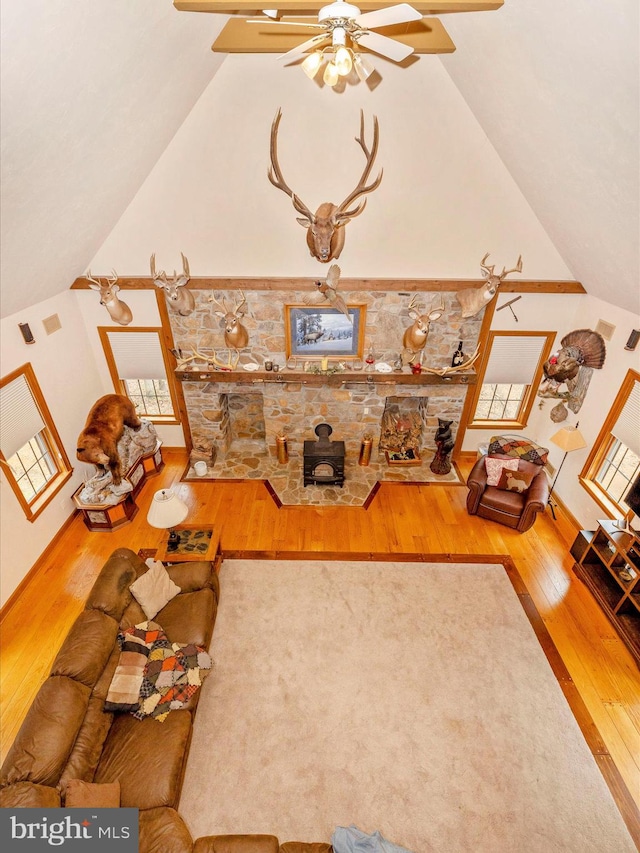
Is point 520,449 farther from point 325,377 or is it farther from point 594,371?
point 325,377

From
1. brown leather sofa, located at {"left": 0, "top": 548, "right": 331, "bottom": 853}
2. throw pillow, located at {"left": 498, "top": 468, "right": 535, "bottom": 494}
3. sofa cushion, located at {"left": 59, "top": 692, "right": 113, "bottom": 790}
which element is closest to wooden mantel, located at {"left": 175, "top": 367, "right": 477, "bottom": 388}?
throw pillow, located at {"left": 498, "top": 468, "right": 535, "bottom": 494}

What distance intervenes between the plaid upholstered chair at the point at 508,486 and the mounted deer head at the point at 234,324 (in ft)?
12.7

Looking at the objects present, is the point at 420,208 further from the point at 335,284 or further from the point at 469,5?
the point at 469,5

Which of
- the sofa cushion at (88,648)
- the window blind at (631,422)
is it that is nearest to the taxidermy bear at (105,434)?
the sofa cushion at (88,648)

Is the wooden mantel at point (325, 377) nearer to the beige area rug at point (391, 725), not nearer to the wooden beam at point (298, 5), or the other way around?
the beige area rug at point (391, 725)

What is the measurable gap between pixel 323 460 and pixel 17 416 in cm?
401

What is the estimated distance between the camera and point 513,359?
6.65 m

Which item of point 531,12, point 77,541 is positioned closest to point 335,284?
point 531,12

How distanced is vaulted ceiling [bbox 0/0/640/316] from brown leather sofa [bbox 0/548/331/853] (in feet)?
11.4

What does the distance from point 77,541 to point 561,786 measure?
5924 millimetres

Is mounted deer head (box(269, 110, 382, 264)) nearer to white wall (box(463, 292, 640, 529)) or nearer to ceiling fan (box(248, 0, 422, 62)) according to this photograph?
ceiling fan (box(248, 0, 422, 62))

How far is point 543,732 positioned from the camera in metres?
3.91

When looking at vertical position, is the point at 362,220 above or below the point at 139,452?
above

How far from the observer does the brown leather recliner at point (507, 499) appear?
19.0 feet
